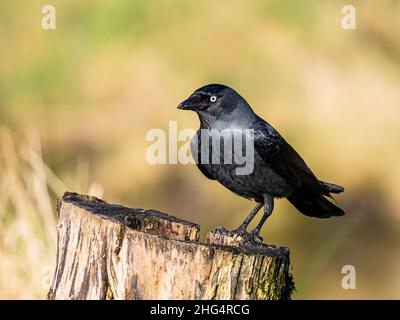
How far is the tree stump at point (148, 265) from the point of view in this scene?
4.98m

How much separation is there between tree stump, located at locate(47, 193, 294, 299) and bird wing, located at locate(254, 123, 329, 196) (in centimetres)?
120

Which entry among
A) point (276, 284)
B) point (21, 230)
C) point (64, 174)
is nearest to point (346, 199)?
point (64, 174)

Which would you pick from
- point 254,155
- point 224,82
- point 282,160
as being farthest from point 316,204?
point 224,82

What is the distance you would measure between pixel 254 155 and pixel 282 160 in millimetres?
286

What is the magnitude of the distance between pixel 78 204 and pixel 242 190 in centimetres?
157

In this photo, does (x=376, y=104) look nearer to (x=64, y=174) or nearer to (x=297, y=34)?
(x=297, y=34)

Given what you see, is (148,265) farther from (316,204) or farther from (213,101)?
(316,204)

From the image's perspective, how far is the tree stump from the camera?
498cm

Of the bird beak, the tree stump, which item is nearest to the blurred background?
the bird beak

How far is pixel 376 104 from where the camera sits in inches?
405

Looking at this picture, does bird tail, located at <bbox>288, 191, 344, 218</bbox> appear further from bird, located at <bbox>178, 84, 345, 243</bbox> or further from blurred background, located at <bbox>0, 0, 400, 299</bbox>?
blurred background, located at <bbox>0, 0, 400, 299</bbox>

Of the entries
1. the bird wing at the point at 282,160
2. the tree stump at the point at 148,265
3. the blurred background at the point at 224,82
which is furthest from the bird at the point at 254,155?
the blurred background at the point at 224,82

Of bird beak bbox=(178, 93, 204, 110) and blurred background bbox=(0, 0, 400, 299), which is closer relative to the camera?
bird beak bbox=(178, 93, 204, 110)
